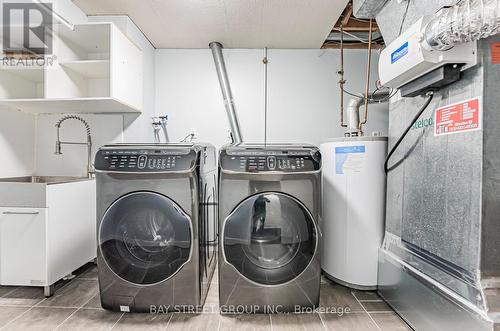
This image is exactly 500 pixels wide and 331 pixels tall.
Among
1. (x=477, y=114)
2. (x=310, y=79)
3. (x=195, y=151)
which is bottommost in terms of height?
(x=195, y=151)

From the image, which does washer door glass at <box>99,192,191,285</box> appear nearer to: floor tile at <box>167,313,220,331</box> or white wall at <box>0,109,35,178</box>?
floor tile at <box>167,313,220,331</box>

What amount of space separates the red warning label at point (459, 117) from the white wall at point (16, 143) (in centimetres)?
293

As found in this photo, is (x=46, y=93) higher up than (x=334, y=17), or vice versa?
(x=334, y=17)

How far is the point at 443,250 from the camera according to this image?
1.24 metres

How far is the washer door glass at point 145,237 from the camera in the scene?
1464mm

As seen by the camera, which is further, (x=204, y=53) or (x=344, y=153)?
(x=204, y=53)

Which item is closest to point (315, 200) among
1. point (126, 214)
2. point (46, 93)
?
point (126, 214)

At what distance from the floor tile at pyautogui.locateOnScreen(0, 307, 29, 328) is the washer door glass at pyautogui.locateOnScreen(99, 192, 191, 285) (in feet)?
1.99

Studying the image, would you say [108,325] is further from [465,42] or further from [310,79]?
[310,79]

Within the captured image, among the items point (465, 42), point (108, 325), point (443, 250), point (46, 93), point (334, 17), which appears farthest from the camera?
point (334, 17)

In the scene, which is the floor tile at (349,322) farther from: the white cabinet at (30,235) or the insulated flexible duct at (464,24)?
the white cabinet at (30,235)

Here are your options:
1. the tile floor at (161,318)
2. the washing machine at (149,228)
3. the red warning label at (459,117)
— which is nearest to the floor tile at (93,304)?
the tile floor at (161,318)

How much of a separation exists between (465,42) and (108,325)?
2107mm

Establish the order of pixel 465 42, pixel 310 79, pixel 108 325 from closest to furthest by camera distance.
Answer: pixel 465 42 < pixel 108 325 < pixel 310 79
